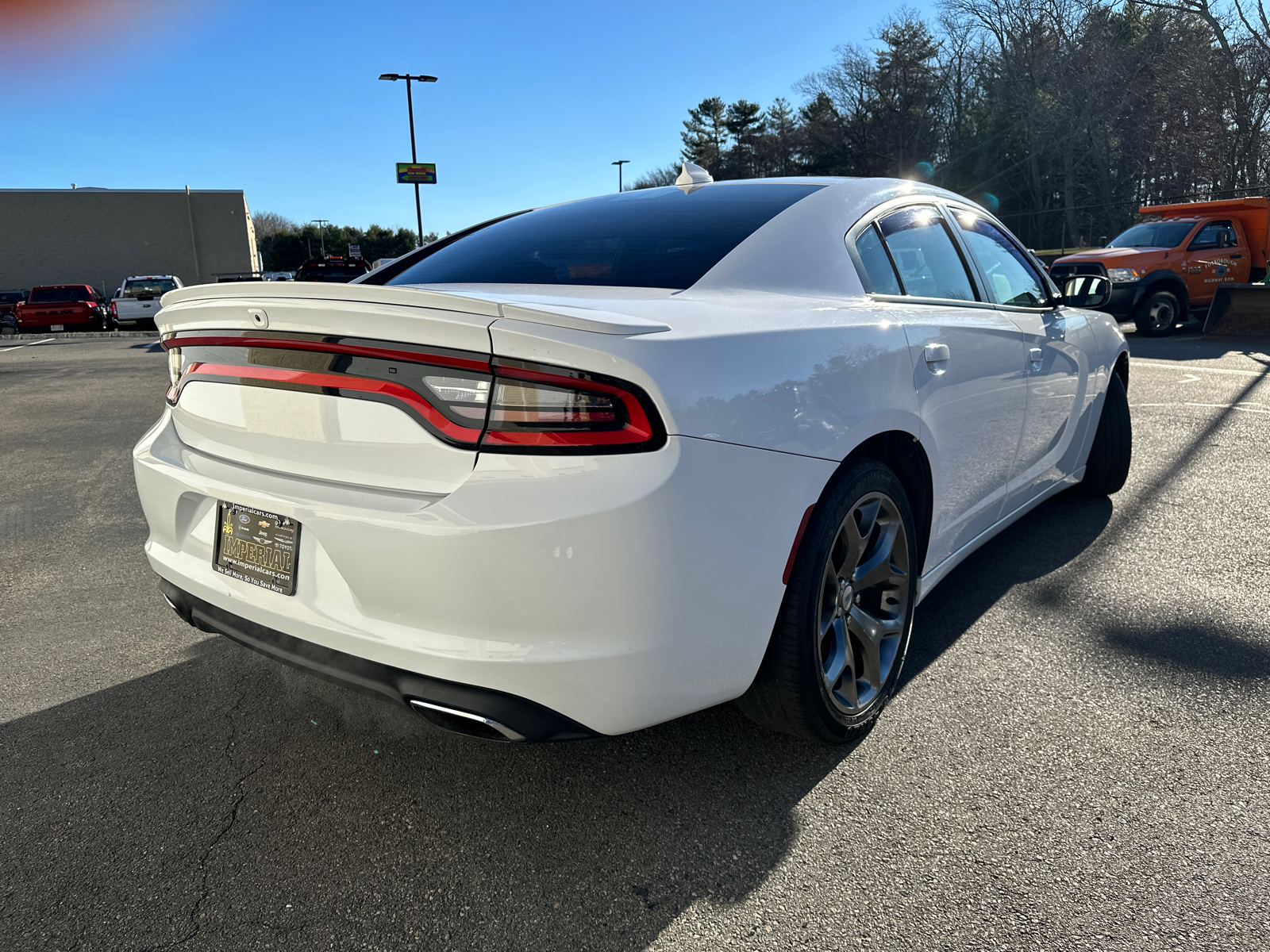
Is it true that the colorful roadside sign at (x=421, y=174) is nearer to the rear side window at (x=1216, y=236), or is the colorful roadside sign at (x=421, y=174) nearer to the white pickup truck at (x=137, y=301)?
the white pickup truck at (x=137, y=301)

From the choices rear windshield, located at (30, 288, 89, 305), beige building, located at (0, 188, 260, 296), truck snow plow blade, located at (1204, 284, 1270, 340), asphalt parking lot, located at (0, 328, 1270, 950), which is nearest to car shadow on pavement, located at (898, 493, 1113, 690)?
asphalt parking lot, located at (0, 328, 1270, 950)

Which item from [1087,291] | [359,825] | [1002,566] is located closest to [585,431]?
[359,825]

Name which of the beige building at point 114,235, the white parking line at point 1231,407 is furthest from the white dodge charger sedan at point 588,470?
the beige building at point 114,235

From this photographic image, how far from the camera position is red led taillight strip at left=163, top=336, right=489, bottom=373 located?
173 cm

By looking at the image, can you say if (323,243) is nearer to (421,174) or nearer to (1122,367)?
(421,174)

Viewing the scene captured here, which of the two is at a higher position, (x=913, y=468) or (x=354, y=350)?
(x=354, y=350)

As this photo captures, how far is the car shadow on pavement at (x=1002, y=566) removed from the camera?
309 cm

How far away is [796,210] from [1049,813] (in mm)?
1753

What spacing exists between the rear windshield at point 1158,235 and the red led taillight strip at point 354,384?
632 inches

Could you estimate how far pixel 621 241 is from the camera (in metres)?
2.65

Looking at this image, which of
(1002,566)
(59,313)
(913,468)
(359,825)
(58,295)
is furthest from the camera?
(58,295)

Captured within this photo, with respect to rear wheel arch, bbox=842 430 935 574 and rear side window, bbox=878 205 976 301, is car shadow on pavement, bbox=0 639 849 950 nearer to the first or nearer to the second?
rear wheel arch, bbox=842 430 935 574

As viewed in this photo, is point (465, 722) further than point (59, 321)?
No

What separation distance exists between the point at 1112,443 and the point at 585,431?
3.80 m
